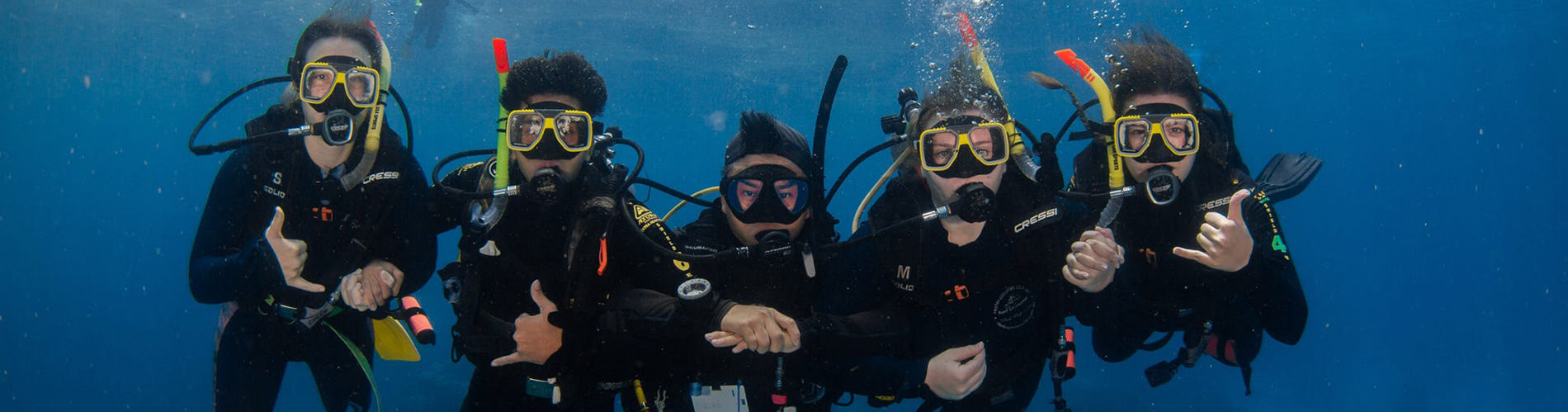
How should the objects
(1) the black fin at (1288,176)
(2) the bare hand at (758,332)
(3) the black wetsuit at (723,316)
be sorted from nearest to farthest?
1. (2) the bare hand at (758,332)
2. (3) the black wetsuit at (723,316)
3. (1) the black fin at (1288,176)

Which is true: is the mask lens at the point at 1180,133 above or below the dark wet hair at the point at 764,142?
below

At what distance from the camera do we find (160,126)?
70.0m

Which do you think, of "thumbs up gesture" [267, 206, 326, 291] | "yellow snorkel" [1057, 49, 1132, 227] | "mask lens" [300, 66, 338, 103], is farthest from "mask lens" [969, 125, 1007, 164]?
"mask lens" [300, 66, 338, 103]

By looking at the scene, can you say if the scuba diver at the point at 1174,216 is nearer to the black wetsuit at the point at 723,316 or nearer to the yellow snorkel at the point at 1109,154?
the yellow snorkel at the point at 1109,154

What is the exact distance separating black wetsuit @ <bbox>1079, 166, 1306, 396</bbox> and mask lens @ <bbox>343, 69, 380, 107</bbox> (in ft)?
12.5

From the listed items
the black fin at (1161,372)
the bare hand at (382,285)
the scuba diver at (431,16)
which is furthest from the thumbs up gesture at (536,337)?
the scuba diver at (431,16)

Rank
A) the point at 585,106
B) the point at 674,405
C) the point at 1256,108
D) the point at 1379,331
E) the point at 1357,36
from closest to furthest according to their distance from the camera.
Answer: the point at 674,405, the point at 585,106, the point at 1357,36, the point at 1256,108, the point at 1379,331

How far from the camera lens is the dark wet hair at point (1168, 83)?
3627mm

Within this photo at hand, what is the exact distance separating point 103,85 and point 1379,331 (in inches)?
3858

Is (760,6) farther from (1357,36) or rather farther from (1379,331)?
(1379,331)

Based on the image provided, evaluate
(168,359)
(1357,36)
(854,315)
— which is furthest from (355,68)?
(168,359)

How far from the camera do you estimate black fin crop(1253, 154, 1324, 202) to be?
5.07 metres

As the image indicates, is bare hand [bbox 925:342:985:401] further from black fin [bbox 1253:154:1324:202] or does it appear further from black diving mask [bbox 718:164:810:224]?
black fin [bbox 1253:154:1324:202]

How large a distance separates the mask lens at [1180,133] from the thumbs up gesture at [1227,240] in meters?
0.70
